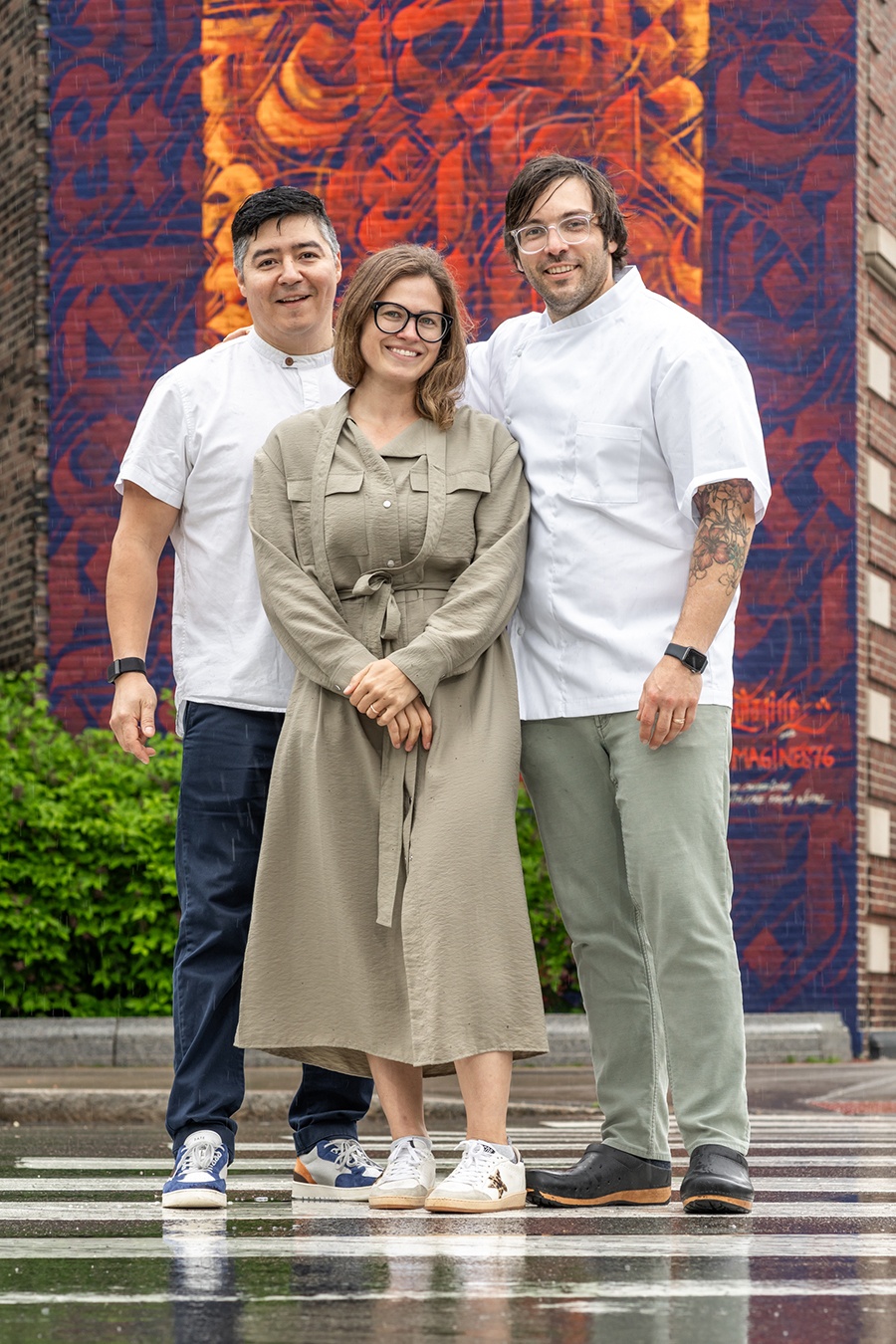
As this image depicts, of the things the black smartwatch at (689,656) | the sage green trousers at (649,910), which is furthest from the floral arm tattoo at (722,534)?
the sage green trousers at (649,910)

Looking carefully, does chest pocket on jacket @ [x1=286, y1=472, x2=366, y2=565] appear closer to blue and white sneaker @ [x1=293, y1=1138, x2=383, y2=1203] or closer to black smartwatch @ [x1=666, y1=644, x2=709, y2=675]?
black smartwatch @ [x1=666, y1=644, x2=709, y2=675]

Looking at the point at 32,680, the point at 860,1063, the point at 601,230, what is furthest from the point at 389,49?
the point at 601,230

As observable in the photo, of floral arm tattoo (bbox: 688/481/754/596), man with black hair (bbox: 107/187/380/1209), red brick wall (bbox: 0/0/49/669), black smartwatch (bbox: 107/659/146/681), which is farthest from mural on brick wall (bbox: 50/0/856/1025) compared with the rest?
floral arm tattoo (bbox: 688/481/754/596)

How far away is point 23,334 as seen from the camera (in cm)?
1414

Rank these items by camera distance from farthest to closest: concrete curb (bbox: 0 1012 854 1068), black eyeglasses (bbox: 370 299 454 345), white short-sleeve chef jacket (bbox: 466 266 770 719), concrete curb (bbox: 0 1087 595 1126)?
concrete curb (bbox: 0 1012 854 1068) → concrete curb (bbox: 0 1087 595 1126) → black eyeglasses (bbox: 370 299 454 345) → white short-sleeve chef jacket (bbox: 466 266 770 719)

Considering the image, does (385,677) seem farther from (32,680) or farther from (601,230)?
(32,680)

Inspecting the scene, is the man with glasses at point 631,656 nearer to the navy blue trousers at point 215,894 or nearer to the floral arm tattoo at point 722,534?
the floral arm tattoo at point 722,534

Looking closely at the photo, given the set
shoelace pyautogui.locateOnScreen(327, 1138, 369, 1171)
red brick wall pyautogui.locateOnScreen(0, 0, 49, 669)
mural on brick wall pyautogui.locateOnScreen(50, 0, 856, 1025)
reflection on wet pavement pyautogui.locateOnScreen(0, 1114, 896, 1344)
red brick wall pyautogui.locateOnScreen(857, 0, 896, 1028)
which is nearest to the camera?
reflection on wet pavement pyautogui.locateOnScreen(0, 1114, 896, 1344)

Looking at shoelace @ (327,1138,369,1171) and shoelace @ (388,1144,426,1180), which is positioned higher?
shoelace @ (388,1144,426,1180)

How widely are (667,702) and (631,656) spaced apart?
21 cm

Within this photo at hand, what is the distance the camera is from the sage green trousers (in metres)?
4.10

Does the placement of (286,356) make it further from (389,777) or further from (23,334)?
(23,334)

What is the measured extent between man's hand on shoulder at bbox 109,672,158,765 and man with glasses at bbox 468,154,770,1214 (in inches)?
36.6

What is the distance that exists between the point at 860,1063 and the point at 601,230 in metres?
9.49
